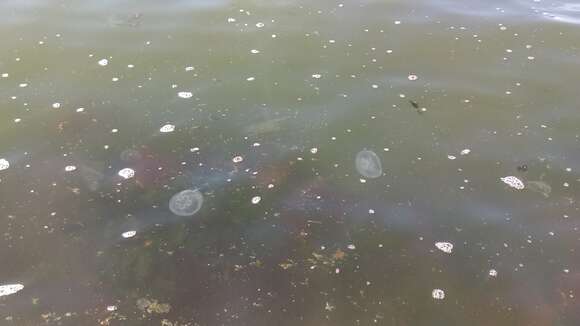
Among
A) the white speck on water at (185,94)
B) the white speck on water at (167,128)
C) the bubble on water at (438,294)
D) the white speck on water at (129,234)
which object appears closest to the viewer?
the bubble on water at (438,294)

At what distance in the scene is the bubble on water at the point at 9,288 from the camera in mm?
4159

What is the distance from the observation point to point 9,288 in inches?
165

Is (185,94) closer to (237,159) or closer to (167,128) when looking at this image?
(167,128)

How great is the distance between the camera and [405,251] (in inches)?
176

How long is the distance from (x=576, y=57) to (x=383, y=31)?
2.66 m

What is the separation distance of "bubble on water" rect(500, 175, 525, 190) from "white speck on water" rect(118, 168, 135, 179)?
3874 mm

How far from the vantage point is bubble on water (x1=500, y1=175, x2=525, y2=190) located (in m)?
5.04

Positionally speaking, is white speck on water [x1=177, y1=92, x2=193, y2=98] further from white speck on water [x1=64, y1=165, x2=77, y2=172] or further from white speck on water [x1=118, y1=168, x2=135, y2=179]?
white speck on water [x1=64, y1=165, x2=77, y2=172]

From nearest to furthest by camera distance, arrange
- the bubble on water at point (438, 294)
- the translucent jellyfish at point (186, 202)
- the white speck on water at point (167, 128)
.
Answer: the bubble on water at point (438, 294), the translucent jellyfish at point (186, 202), the white speck on water at point (167, 128)

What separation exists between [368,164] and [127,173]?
8.44ft

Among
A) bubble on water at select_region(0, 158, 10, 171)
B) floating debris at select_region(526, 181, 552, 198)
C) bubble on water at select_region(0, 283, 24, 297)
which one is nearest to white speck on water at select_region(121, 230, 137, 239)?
bubble on water at select_region(0, 283, 24, 297)

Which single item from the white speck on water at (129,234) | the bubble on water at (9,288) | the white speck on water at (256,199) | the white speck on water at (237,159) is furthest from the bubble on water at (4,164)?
the white speck on water at (256,199)

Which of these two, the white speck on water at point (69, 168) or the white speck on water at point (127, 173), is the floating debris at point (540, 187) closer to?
the white speck on water at point (127, 173)

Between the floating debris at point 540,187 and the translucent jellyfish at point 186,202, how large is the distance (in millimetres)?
3357
